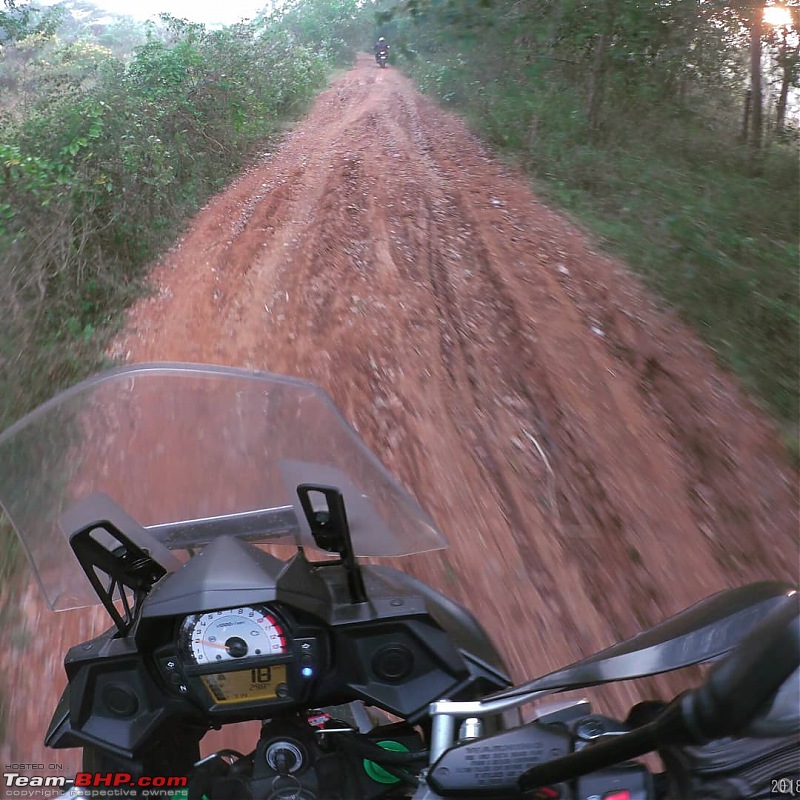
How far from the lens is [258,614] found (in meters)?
1.58

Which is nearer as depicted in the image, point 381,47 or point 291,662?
point 291,662

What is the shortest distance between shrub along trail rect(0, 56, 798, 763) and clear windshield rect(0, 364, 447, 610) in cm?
141

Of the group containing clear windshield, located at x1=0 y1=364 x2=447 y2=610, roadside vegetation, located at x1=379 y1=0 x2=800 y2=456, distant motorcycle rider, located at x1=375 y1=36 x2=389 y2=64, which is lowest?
clear windshield, located at x1=0 y1=364 x2=447 y2=610

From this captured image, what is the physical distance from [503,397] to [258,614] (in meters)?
3.42

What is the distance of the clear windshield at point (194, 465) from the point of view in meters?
1.78

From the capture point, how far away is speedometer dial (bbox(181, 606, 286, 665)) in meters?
1.57

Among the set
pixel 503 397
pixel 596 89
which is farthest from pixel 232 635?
pixel 596 89

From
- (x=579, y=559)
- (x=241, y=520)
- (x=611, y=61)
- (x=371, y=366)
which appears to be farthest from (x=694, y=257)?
(x=241, y=520)

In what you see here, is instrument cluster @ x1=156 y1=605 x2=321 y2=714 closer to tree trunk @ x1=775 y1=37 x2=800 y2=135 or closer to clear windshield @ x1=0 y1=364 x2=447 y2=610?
clear windshield @ x1=0 y1=364 x2=447 y2=610

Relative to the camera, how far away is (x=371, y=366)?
5.29 m

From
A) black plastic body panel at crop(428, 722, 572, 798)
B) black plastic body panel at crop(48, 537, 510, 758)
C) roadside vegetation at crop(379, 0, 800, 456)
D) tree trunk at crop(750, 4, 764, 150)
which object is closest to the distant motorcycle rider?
roadside vegetation at crop(379, 0, 800, 456)

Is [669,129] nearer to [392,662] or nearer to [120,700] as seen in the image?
[392,662]

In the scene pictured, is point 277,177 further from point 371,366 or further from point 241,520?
point 241,520

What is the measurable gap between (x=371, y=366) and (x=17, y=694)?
3101 mm
